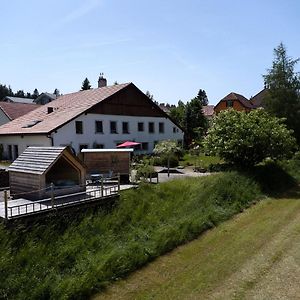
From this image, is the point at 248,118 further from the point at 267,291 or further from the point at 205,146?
the point at 267,291

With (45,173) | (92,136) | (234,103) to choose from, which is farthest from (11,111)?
(234,103)

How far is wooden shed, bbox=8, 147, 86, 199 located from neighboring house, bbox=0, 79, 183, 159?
12971 millimetres

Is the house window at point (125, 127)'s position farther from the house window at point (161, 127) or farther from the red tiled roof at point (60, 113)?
the house window at point (161, 127)

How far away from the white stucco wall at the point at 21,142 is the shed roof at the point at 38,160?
44.7 feet

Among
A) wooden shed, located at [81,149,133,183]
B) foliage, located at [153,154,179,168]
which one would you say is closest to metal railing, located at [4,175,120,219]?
wooden shed, located at [81,149,133,183]

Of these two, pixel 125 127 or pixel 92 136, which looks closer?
pixel 92 136

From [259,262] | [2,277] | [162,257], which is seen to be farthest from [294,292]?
[2,277]

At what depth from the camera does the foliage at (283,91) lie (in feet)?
114

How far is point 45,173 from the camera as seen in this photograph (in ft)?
47.6

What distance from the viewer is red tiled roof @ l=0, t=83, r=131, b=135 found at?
31016 mm

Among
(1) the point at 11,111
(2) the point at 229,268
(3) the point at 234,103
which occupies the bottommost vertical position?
(2) the point at 229,268

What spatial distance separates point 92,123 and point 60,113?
9.86 feet

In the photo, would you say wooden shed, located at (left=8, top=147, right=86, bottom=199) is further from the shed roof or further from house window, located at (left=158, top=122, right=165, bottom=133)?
house window, located at (left=158, top=122, right=165, bottom=133)

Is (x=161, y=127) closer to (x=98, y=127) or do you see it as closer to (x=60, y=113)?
(x=98, y=127)
